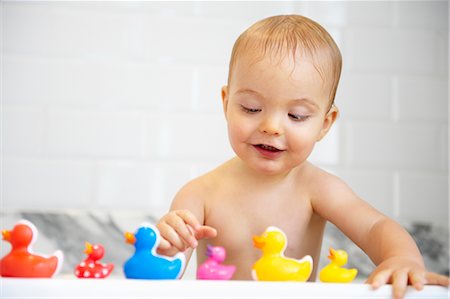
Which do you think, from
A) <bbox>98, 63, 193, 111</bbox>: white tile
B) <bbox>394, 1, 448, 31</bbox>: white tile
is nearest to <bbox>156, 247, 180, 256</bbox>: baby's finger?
<bbox>98, 63, 193, 111</bbox>: white tile

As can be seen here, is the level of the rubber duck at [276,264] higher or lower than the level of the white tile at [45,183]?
higher

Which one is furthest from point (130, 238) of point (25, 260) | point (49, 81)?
point (49, 81)

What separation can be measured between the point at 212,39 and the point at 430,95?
0.74 m

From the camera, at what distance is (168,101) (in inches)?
85.1

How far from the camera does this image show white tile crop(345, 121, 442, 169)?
2.22m

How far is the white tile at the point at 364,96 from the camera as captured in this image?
222 cm

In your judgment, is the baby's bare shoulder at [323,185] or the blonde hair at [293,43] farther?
the baby's bare shoulder at [323,185]

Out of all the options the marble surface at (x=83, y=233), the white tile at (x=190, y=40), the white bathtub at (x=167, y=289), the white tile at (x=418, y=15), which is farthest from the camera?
the white tile at (x=418, y=15)

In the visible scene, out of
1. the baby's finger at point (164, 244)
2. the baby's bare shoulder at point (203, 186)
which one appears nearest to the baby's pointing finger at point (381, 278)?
the baby's finger at point (164, 244)

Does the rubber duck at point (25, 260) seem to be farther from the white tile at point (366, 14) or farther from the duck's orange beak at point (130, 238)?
the white tile at point (366, 14)

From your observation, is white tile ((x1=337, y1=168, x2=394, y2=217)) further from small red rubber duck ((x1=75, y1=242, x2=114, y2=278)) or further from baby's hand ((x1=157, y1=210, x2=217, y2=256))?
small red rubber duck ((x1=75, y1=242, x2=114, y2=278))

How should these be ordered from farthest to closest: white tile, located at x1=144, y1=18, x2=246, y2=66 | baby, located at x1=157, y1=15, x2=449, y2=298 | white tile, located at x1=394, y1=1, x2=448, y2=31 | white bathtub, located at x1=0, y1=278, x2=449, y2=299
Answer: white tile, located at x1=394, y1=1, x2=448, y2=31, white tile, located at x1=144, y1=18, x2=246, y2=66, baby, located at x1=157, y1=15, x2=449, y2=298, white bathtub, located at x1=0, y1=278, x2=449, y2=299

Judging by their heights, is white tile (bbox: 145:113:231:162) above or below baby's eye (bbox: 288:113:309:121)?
below

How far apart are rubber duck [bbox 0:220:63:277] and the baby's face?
0.48 m
